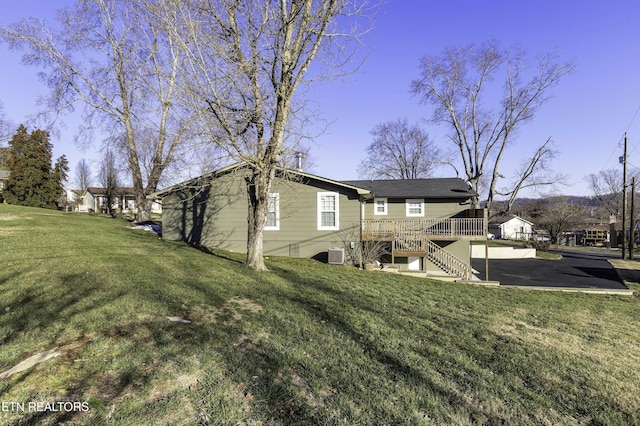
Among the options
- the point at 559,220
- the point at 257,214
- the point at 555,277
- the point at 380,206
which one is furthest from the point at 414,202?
the point at 559,220

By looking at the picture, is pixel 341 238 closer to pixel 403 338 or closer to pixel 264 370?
pixel 403 338

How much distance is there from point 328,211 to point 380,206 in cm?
398

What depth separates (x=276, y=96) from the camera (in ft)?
28.3

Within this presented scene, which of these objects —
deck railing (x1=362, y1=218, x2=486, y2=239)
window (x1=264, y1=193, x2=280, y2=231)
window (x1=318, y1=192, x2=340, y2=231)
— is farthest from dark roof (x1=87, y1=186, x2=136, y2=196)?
deck railing (x1=362, y1=218, x2=486, y2=239)

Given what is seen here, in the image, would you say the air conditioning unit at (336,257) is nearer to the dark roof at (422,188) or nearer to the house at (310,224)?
the house at (310,224)

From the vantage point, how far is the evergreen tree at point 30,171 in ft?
89.9

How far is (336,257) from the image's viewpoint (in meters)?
12.9

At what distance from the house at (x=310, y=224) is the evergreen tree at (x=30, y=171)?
2188 centimetres

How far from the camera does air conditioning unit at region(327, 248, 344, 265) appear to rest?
12898 mm

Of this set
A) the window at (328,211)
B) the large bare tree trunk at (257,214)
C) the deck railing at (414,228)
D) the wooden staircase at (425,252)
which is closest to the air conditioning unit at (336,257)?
the window at (328,211)

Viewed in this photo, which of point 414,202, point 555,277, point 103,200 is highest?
point 103,200

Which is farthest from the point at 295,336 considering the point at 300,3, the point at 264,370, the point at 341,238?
the point at 341,238

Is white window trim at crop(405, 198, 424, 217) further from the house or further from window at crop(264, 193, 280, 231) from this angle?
window at crop(264, 193, 280, 231)

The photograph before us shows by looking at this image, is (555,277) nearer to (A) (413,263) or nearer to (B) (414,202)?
(A) (413,263)
